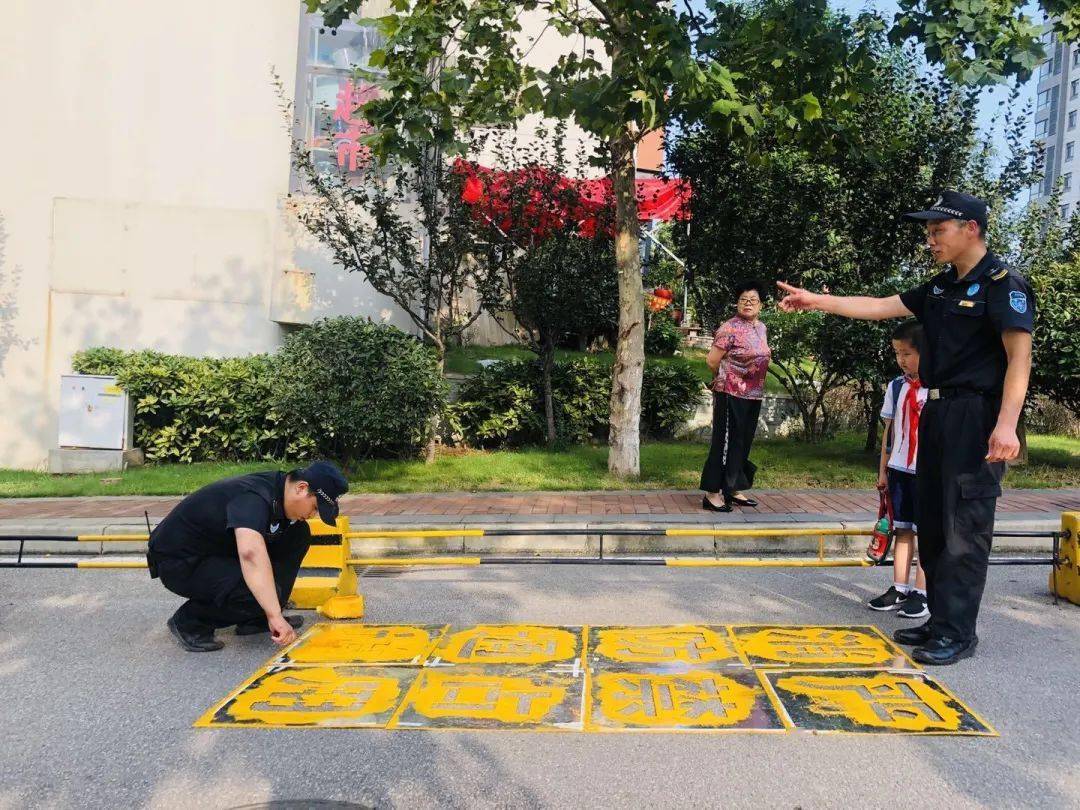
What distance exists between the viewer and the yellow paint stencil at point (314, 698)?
361cm

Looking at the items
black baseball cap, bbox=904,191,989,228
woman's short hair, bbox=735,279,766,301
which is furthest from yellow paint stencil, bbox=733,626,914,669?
woman's short hair, bbox=735,279,766,301

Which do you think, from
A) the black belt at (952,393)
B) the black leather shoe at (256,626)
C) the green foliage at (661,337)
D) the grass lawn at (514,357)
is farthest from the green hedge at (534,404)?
the black belt at (952,393)

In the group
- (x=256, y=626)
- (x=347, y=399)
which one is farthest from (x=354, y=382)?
(x=256, y=626)

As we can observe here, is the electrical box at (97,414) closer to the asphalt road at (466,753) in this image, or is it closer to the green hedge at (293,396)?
the green hedge at (293,396)

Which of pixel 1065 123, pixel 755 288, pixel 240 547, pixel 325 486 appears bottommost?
pixel 240 547

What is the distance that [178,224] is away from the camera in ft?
41.7

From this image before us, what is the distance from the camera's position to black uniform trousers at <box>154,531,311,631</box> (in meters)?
4.49

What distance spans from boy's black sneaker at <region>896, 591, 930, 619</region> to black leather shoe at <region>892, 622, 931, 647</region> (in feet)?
1.57

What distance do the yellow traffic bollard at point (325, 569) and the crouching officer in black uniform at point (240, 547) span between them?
487mm

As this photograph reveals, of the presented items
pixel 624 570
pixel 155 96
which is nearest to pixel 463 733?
pixel 624 570

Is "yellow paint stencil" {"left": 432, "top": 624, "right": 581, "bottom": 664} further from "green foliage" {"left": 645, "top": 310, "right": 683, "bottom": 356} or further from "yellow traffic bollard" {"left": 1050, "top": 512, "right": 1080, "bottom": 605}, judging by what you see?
"green foliage" {"left": 645, "top": 310, "right": 683, "bottom": 356}

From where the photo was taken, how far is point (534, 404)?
12016mm

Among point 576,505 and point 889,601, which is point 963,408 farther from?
point 576,505

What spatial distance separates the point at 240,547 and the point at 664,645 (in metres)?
2.13
